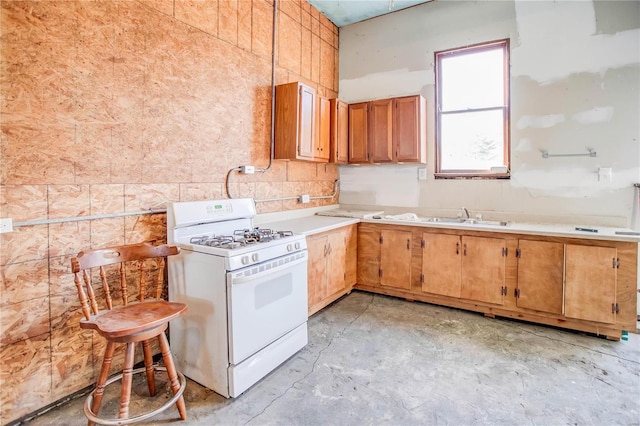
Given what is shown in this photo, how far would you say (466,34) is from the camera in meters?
4.05

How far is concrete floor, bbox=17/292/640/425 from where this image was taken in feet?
6.59

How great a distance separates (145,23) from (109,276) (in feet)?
5.95

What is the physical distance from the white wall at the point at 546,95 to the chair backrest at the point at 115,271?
3.13m

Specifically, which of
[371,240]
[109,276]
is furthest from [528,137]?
[109,276]

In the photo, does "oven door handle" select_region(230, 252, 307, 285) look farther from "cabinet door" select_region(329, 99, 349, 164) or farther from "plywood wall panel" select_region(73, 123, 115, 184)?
"cabinet door" select_region(329, 99, 349, 164)

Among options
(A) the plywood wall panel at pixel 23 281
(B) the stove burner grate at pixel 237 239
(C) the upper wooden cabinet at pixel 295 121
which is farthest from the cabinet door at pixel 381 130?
(A) the plywood wall panel at pixel 23 281

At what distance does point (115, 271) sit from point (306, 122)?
7.65ft

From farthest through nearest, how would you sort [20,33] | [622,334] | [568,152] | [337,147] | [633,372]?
[337,147] → [568,152] → [622,334] → [633,372] → [20,33]

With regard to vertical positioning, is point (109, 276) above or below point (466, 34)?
below

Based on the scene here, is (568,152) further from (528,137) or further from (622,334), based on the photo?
(622,334)

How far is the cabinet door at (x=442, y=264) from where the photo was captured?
3586mm

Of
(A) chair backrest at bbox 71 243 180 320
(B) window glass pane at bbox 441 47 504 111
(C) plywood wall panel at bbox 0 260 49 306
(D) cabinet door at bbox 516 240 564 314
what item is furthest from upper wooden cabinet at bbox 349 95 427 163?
(C) plywood wall panel at bbox 0 260 49 306

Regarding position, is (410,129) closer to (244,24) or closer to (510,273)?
(510,273)

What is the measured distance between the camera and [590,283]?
2.97 metres
